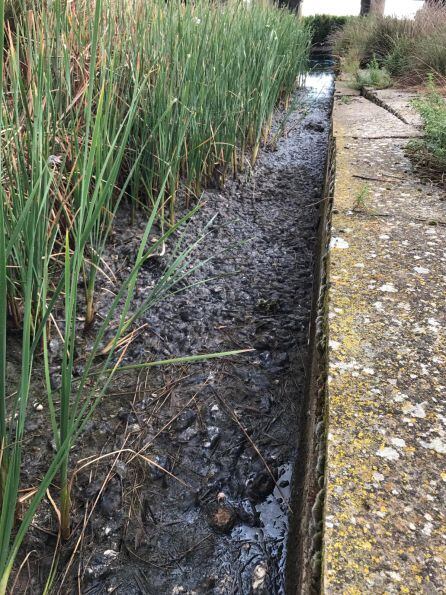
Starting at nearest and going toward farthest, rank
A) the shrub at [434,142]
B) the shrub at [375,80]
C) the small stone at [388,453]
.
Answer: the small stone at [388,453] → the shrub at [434,142] → the shrub at [375,80]

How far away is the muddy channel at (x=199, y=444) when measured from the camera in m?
0.82

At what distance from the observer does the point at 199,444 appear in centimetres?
105

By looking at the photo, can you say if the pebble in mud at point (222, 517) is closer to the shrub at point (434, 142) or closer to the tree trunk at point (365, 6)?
the shrub at point (434, 142)

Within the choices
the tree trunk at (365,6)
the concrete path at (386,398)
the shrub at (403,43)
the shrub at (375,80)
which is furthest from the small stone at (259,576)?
the tree trunk at (365,6)

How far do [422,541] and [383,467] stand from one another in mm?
108

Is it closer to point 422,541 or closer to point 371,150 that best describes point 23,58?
point 371,150

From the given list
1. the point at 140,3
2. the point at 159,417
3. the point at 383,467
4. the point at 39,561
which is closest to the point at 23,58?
the point at 140,3

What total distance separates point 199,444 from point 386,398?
0.42 m

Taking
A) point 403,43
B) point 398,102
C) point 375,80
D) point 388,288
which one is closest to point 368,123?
point 398,102

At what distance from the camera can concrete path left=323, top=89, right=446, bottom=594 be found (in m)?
0.58

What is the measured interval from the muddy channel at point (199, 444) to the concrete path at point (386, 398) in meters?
0.25

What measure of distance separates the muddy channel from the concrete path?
0.83 ft

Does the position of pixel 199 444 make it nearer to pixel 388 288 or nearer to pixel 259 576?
pixel 259 576

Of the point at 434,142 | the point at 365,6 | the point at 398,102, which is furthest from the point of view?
the point at 365,6
